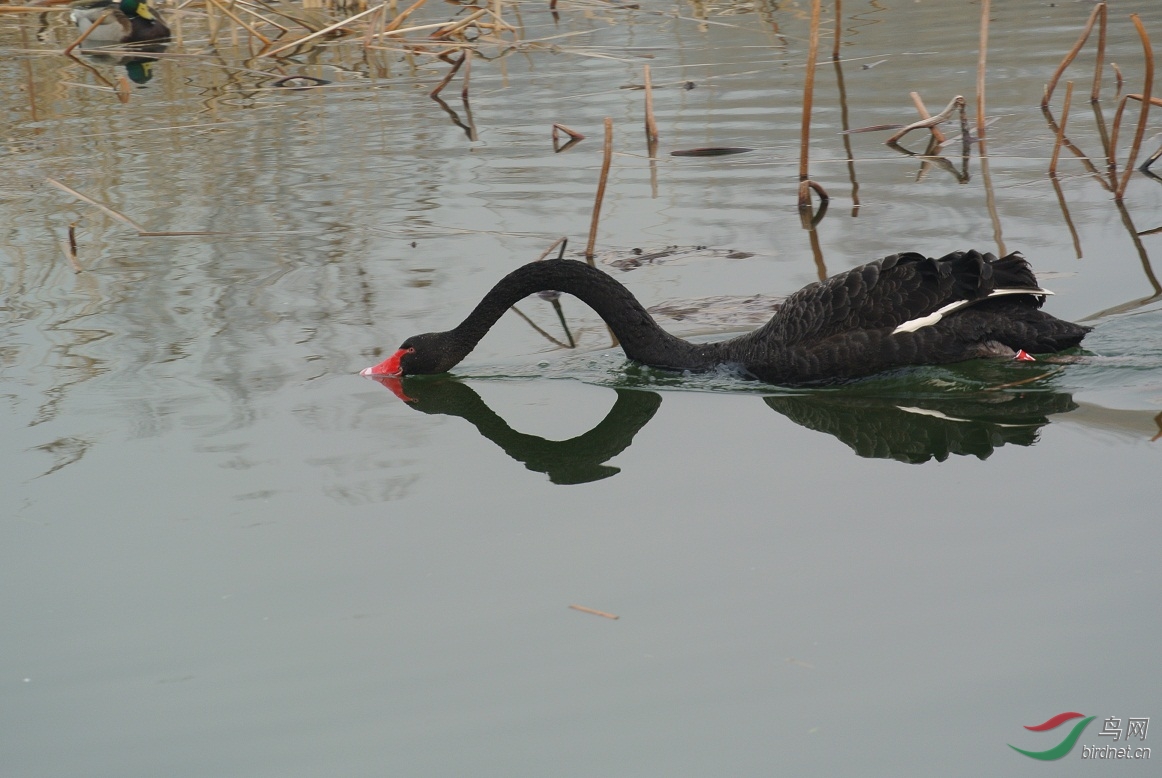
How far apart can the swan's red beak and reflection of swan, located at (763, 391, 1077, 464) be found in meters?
1.72

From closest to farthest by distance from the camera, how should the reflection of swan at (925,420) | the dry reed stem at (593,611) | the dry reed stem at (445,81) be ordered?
the dry reed stem at (593,611) < the reflection of swan at (925,420) < the dry reed stem at (445,81)

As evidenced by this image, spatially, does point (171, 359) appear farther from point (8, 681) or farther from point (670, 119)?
point (670, 119)

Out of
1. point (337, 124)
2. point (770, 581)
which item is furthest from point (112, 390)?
point (337, 124)

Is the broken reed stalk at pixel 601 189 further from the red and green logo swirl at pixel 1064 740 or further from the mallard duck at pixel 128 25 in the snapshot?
the mallard duck at pixel 128 25

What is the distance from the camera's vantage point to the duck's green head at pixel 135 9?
629 inches

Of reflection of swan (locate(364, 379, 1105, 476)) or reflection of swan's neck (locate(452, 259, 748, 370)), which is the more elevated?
reflection of swan's neck (locate(452, 259, 748, 370))

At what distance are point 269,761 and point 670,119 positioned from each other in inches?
337

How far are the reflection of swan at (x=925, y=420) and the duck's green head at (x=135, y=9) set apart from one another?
12.7m

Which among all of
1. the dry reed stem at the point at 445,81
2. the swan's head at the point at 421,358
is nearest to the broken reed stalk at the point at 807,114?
the swan's head at the point at 421,358

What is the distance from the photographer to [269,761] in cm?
328

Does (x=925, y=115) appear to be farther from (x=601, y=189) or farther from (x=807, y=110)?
(x=601, y=189)

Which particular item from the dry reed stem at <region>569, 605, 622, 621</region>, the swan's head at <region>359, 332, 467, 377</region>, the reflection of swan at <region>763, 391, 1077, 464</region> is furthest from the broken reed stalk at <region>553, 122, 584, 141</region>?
the dry reed stem at <region>569, 605, 622, 621</region>

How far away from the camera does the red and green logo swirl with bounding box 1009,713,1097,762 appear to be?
10.2ft

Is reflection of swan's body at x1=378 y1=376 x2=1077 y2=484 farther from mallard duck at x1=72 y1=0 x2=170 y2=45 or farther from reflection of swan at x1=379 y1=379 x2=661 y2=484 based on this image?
mallard duck at x1=72 y1=0 x2=170 y2=45
